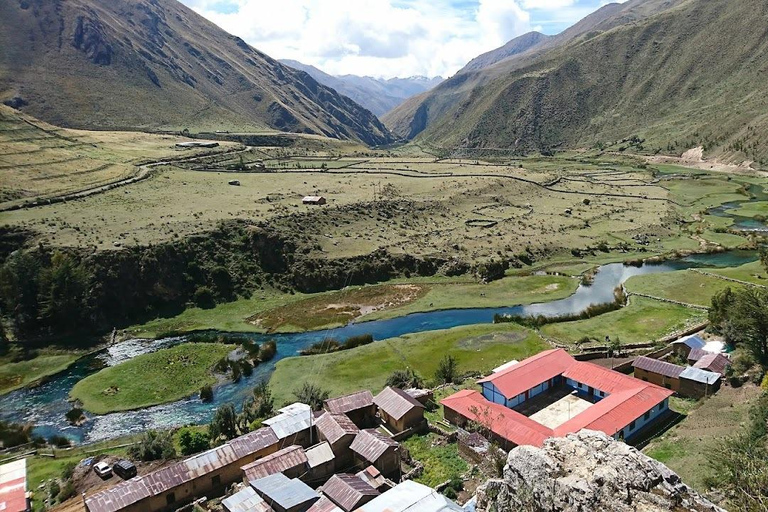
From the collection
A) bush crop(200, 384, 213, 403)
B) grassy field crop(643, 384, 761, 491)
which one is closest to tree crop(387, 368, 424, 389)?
bush crop(200, 384, 213, 403)

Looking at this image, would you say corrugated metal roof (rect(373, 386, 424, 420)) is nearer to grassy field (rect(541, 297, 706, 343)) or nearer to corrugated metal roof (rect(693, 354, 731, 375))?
corrugated metal roof (rect(693, 354, 731, 375))

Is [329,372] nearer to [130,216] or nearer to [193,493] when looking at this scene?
[193,493]

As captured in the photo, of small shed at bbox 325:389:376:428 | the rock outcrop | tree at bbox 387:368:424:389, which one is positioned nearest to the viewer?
the rock outcrop

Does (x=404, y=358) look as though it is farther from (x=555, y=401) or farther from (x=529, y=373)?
(x=555, y=401)

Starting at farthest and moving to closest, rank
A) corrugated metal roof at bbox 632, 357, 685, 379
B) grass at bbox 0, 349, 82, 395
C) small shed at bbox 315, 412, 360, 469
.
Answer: grass at bbox 0, 349, 82, 395
corrugated metal roof at bbox 632, 357, 685, 379
small shed at bbox 315, 412, 360, 469

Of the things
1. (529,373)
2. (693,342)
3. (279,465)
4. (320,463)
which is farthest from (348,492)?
(693,342)

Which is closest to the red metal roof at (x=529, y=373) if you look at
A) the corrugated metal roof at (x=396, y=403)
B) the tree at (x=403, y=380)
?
the tree at (x=403, y=380)
